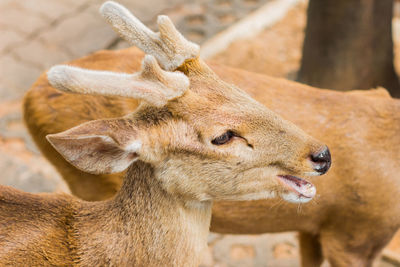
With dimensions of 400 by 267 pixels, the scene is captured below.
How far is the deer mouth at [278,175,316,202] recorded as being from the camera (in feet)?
8.70

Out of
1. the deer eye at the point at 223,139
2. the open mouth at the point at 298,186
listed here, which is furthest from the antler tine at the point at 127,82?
the open mouth at the point at 298,186

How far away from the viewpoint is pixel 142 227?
263cm

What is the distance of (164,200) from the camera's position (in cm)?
261

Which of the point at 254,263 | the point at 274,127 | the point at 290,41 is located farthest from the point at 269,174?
the point at 290,41

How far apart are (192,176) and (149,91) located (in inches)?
18.2

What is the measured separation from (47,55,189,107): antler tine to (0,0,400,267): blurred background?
2731 mm

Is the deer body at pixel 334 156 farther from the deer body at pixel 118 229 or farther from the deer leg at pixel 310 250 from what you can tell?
the deer body at pixel 118 229

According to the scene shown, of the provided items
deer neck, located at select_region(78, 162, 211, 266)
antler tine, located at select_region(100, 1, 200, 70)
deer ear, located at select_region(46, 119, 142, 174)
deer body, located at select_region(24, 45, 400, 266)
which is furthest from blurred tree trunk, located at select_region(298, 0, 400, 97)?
deer ear, located at select_region(46, 119, 142, 174)

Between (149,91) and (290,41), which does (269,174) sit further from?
(290,41)

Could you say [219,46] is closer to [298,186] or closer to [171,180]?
[298,186]

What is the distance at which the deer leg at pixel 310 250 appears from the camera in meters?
4.14

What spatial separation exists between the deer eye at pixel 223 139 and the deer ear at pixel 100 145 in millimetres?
355

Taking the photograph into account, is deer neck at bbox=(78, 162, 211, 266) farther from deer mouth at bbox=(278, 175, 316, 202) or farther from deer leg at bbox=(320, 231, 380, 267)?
deer leg at bbox=(320, 231, 380, 267)

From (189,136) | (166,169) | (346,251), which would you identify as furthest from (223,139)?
(346,251)
